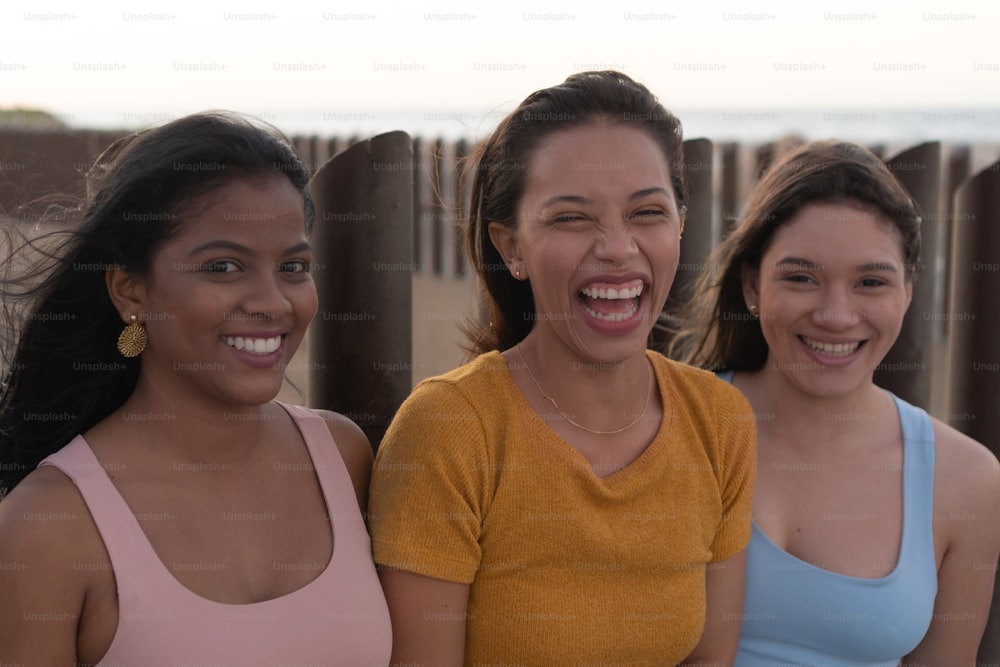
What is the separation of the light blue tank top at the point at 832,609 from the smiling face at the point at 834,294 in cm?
53

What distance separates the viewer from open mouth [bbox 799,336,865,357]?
3.15 metres

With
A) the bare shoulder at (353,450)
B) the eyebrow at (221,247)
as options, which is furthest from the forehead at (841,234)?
the eyebrow at (221,247)

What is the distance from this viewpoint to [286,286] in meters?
2.49

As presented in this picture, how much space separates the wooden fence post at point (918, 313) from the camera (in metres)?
3.69

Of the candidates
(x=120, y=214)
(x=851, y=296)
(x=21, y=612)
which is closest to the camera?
(x=21, y=612)

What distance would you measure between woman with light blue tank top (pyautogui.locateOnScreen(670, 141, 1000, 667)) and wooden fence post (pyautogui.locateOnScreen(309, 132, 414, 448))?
1.16 meters

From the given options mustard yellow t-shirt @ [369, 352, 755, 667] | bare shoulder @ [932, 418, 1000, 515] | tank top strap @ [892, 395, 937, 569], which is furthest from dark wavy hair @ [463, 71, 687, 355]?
bare shoulder @ [932, 418, 1000, 515]

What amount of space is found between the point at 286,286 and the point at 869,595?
74.8 inches

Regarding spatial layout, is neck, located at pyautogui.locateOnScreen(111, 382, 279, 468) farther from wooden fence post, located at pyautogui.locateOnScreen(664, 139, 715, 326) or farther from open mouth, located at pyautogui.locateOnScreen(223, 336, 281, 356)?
wooden fence post, located at pyautogui.locateOnScreen(664, 139, 715, 326)

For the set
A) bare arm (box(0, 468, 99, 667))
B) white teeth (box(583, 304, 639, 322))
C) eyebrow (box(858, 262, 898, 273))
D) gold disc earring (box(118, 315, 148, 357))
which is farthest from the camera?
eyebrow (box(858, 262, 898, 273))

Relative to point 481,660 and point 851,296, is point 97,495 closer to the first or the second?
point 481,660

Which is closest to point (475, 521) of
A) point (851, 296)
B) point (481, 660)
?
point (481, 660)

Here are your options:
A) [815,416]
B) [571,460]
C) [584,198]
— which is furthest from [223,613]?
[815,416]

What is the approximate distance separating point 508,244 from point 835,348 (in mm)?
1110
